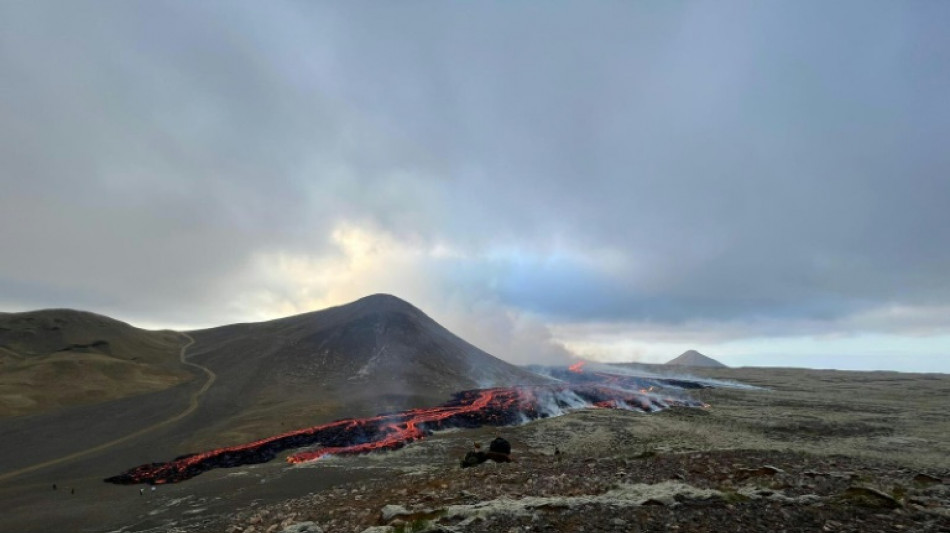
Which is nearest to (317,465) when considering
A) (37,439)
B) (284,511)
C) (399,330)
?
(284,511)

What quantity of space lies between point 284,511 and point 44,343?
4973 inches

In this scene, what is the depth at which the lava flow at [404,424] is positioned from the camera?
36.5 metres

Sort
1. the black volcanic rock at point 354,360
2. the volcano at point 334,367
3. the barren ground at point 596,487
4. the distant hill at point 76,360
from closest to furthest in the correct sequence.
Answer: the barren ground at point 596,487, the volcano at point 334,367, the distant hill at point 76,360, the black volcanic rock at point 354,360

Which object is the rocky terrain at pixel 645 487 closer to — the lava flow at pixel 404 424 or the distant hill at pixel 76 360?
the lava flow at pixel 404 424


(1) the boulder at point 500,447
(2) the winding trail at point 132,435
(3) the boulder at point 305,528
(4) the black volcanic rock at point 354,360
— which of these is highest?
(4) the black volcanic rock at point 354,360

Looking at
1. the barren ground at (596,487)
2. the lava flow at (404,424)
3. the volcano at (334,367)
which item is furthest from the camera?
the volcano at (334,367)

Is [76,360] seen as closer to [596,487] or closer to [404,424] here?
[404,424]

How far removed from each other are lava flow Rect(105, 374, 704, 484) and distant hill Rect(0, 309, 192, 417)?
45.8 metres

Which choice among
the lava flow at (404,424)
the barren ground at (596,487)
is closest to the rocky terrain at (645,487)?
the barren ground at (596,487)

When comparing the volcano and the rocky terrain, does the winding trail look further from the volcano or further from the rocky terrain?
the rocky terrain

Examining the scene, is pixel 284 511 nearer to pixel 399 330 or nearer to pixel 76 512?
pixel 76 512

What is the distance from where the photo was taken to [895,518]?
12.9 meters

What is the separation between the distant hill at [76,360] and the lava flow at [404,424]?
150 ft

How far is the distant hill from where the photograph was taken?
71250 millimetres
